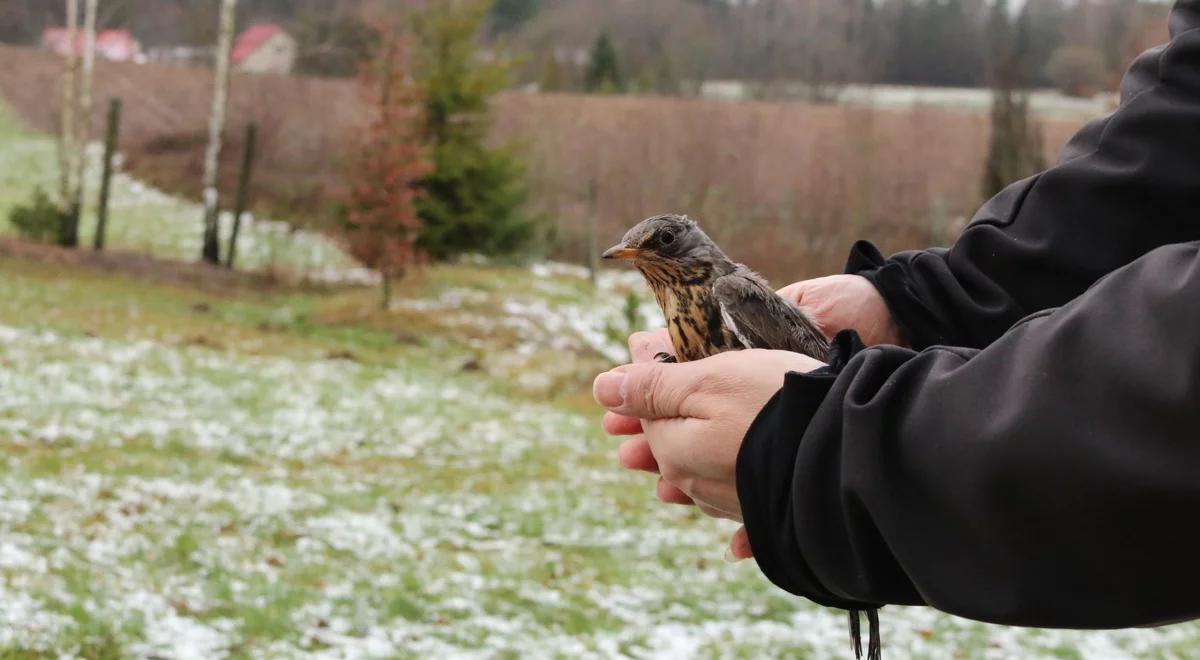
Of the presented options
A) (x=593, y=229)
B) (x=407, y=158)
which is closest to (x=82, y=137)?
(x=407, y=158)

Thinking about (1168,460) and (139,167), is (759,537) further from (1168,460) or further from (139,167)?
(139,167)

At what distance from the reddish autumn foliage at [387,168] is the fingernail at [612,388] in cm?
2071

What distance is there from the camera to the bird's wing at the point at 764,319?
257 cm

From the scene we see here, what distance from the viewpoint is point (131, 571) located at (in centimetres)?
742

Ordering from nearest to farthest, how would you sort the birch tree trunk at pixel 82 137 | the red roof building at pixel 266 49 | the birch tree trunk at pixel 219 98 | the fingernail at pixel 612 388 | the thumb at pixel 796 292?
1. the fingernail at pixel 612 388
2. the thumb at pixel 796 292
3. the birch tree trunk at pixel 219 98
4. the birch tree trunk at pixel 82 137
5. the red roof building at pixel 266 49

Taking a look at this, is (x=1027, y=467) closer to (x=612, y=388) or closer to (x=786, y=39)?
Result: (x=612, y=388)

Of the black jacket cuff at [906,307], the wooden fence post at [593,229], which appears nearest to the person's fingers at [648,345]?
the black jacket cuff at [906,307]

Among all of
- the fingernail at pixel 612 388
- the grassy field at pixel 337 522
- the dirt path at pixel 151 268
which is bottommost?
the grassy field at pixel 337 522

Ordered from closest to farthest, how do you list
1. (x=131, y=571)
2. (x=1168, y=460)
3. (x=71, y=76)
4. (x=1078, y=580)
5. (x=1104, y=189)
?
1. (x=1168, y=460)
2. (x=1078, y=580)
3. (x=1104, y=189)
4. (x=131, y=571)
5. (x=71, y=76)

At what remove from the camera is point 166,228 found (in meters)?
31.3

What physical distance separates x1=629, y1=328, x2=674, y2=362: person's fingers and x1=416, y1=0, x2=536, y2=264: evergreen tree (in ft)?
76.5

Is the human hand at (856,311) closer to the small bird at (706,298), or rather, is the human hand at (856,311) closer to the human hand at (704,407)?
the small bird at (706,298)

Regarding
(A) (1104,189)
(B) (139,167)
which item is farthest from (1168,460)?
(B) (139,167)

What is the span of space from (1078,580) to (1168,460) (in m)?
0.19
